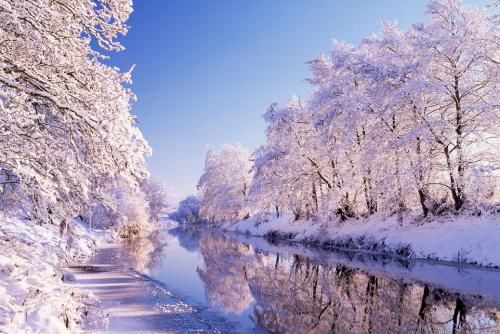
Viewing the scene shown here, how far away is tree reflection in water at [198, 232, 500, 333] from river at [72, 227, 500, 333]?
2 cm

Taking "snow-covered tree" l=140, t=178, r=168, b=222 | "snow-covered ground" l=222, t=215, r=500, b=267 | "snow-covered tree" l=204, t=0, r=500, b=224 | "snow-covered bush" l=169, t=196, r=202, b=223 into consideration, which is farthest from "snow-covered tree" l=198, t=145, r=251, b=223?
"snow-covered bush" l=169, t=196, r=202, b=223

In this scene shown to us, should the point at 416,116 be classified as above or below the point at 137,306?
above

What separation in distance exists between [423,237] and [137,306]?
15.1 meters

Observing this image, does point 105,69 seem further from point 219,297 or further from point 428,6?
point 428,6

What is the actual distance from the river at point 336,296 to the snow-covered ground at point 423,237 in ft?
2.65

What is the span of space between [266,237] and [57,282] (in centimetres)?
3423

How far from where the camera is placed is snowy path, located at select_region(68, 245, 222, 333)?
870cm

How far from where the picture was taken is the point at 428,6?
21969 millimetres

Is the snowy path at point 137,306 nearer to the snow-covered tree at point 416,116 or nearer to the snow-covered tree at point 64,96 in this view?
the snow-covered tree at point 64,96

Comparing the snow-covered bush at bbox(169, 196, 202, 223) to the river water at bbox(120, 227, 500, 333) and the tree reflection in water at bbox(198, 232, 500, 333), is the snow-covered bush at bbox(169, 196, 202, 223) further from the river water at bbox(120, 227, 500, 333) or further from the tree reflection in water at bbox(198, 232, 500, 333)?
the tree reflection in water at bbox(198, 232, 500, 333)

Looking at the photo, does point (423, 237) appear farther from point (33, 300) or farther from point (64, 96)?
point (64, 96)

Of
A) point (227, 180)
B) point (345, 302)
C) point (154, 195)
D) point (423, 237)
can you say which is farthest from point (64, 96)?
point (154, 195)

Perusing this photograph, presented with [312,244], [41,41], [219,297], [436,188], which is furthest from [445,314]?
[312,244]

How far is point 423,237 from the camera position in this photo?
20828 millimetres
